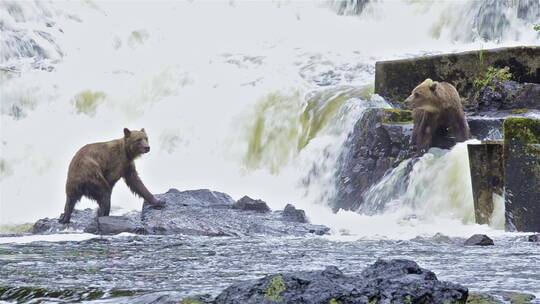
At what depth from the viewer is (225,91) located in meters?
18.5

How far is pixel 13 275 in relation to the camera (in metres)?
A: 6.73

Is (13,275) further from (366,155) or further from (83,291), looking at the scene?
(366,155)

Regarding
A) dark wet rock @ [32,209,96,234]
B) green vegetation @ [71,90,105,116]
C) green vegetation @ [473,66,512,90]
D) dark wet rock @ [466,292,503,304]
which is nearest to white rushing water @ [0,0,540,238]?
green vegetation @ [71,90,105,116]

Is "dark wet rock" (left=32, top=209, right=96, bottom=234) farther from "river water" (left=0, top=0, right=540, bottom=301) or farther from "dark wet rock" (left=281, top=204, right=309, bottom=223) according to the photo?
"dark wet rock" (left=281, top=204, right=309, bottom=223)

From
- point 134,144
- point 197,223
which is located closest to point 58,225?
point 134,144

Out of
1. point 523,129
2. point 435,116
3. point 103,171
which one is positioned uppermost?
point 435,116

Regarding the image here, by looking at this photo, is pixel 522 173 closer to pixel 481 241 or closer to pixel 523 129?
pixel 523 129

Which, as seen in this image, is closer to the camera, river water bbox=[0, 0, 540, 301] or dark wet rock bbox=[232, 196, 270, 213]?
river water bbox=[0, 0, 540, 301]

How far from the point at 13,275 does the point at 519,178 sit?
190 inches

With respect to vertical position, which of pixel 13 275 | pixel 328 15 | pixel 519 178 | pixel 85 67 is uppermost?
pixel 328 15

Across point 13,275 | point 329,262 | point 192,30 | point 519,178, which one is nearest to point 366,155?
point 519,178

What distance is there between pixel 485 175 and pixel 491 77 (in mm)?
4215

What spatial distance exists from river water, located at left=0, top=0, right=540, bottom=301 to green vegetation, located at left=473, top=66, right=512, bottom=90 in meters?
1.35

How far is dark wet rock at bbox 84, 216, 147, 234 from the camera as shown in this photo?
1027cm
